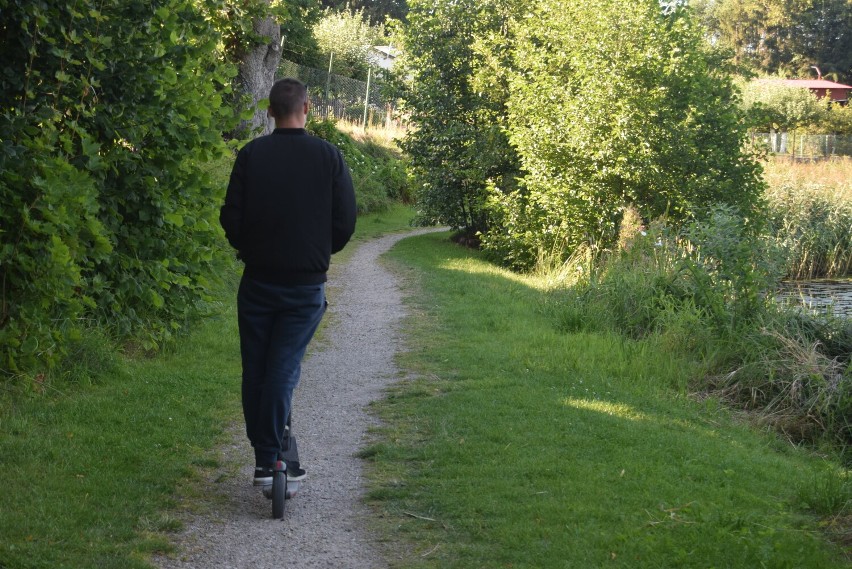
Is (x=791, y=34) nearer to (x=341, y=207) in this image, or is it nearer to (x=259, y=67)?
(x=259, y=67)

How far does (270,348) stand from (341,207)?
839 millimetres

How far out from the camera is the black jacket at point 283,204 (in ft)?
16.3

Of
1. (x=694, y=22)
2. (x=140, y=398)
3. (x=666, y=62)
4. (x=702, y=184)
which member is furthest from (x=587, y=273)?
(x=140, y=398)

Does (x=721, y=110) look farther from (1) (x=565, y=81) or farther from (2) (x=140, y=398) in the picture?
(2) (x=140, y=398)

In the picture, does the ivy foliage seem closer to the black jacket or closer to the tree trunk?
the black jacket

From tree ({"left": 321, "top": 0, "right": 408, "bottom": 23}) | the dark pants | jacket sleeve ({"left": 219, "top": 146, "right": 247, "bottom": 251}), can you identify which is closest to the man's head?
jacket sleeve ({"left": 219, "top": 146, "right": 247, "bottom": 251})

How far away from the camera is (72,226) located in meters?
6.91

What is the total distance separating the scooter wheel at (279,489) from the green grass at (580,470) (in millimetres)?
527

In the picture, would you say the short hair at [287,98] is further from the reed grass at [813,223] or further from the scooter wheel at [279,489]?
the reed grass at [813,223]

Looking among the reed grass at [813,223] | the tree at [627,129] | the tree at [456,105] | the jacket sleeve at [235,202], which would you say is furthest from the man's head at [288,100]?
the reed grass at [813,223]

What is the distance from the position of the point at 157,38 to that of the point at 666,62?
395 inches

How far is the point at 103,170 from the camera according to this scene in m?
7.87

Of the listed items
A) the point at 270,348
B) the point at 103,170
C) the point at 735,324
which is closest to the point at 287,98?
the point at 270,348

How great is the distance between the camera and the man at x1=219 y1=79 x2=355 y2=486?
4.98 m
